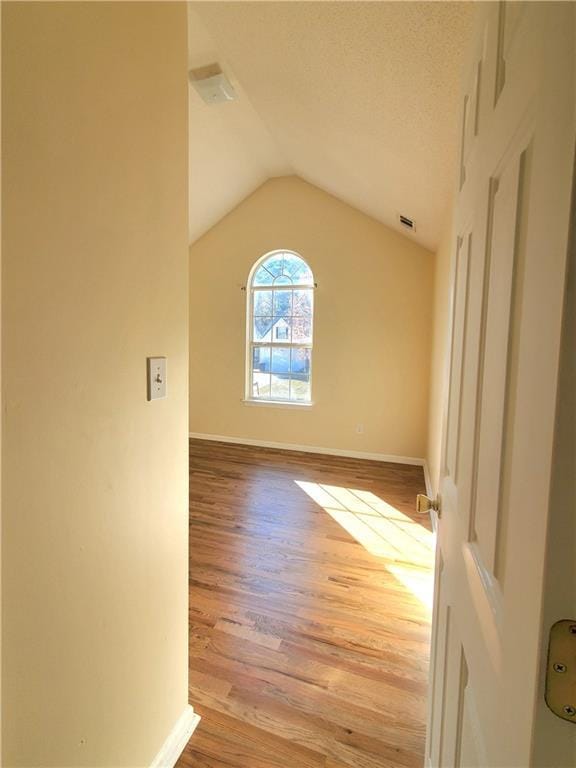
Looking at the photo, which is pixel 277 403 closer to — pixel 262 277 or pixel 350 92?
pixel 262 277

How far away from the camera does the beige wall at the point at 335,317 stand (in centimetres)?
399

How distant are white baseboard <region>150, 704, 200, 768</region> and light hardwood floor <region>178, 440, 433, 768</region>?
28 mm

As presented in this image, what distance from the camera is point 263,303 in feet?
15.1

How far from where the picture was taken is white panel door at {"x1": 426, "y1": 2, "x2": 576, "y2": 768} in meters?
0.34

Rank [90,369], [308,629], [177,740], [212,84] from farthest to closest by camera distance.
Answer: [212,84]
[308,629]
[177,740]
[90,369]

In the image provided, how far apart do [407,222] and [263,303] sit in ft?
6.54

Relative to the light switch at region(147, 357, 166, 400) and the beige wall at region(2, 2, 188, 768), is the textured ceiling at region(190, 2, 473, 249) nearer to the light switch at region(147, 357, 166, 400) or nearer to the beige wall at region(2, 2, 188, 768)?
the beige wall at region(2, 2, 188, 768)

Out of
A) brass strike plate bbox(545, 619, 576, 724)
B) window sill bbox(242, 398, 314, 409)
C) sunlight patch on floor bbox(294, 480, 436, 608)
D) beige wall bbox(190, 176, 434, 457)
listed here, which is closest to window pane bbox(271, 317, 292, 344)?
beige wall bbox(190, 176, 434, 457)

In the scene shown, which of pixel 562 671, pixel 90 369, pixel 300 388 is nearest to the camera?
pixel 562 671

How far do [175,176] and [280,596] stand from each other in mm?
1941

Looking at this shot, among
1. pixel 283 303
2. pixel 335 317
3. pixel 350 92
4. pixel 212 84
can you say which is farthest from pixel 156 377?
pixel 283 303

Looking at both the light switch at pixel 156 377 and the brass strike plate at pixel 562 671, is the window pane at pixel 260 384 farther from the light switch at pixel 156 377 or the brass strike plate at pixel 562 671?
the brass strike plate at pixel 562 671

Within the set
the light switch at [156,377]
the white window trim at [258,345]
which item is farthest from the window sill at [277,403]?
the light switch at [156,377]

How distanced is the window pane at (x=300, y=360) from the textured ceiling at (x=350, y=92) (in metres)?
1.82
